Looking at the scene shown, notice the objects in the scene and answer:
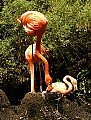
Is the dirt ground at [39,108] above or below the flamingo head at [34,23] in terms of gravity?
below

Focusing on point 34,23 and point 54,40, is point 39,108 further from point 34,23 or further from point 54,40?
point 54,40

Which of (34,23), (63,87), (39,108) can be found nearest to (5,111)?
(39,108)

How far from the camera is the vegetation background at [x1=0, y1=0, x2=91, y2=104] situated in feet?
15.2

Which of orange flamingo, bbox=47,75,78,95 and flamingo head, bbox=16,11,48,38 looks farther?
orange flamingo, bbox=47,75,78,95

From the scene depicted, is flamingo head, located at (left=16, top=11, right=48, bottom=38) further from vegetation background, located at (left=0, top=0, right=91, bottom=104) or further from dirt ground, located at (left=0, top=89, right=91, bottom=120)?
vegetation background, located at (left=0, top=0, right=91, bottom=104)

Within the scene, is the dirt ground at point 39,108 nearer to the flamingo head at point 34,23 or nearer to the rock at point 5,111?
the rock at point 5,111

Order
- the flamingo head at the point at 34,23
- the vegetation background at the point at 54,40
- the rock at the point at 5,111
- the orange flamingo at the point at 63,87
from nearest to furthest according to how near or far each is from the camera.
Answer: the rock at the point at 5,111
the flamingo head at the point at 34,23
the orange flamingo at the point at 63,87
the vegetation background at the point at 54,40

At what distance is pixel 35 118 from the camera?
2.43m

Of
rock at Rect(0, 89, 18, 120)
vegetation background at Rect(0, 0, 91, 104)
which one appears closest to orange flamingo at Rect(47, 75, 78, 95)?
rock at Rect(0, 89, 18, 120)

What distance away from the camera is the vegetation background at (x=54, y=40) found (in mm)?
4633

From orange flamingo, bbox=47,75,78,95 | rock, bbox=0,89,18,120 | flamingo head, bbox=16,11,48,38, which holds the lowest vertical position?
rock, bbox=0,89,18,120

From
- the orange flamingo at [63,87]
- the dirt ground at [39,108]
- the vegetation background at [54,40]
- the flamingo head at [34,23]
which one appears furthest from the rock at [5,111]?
the vegetation background at [54,40]

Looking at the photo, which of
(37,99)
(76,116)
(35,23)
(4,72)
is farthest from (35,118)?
(4,72)

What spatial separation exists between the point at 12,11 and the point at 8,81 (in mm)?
930
